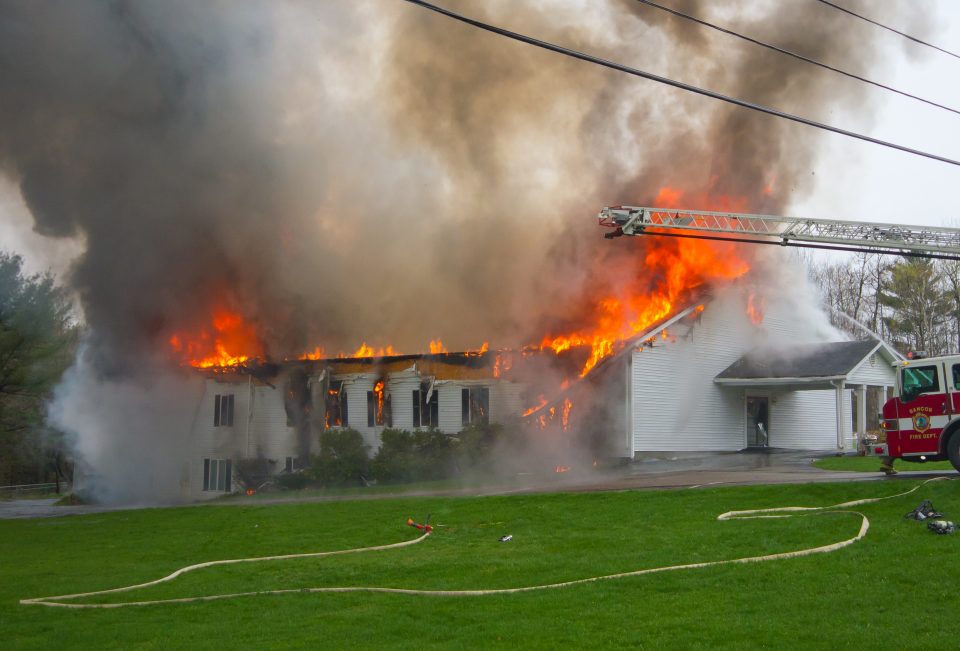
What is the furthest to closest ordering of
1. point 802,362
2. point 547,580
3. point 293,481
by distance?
1. point 293,481
2. point 802,362
3. point 547,580

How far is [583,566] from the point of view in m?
10.9

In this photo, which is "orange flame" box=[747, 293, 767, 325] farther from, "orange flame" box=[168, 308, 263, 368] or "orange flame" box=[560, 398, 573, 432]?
"orange flame" box=[168, 308, 263, 368]

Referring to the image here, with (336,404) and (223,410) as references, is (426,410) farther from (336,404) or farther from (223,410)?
(223,410)

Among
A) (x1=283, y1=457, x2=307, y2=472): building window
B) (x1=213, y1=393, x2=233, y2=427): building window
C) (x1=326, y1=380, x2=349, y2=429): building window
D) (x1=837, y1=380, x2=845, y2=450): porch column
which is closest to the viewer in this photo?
(x1=837, y1=380, x2=845, y2=450): porch column

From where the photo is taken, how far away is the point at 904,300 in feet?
163

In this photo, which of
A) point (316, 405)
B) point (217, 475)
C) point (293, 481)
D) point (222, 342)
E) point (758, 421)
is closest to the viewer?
point (293, 481)

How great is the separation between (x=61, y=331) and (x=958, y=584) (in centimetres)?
3837

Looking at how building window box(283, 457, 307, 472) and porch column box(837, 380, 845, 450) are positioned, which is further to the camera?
building window box(283, 457, 307, 472)

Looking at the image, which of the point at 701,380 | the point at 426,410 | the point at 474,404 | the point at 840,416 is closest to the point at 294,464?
the point at 426,410

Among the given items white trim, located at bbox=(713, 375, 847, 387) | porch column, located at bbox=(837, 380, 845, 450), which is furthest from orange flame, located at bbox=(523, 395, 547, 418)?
porch column, located at bbox=(837, 380, 845, 450)

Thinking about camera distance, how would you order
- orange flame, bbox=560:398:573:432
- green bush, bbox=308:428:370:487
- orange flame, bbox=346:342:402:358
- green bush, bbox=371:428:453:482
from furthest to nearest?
1. orange flame, bbox=346:342:402:358
2. green bush, bbox=308:428:370:487
3. green bush, bbox=371:428:453:482
4. orange flame, bbox=560:398:573:432

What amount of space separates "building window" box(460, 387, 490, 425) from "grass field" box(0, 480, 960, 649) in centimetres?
1210

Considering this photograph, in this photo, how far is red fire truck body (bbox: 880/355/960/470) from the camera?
15.9m

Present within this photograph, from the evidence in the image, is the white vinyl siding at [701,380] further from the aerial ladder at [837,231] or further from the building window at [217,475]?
the building window at [217,475]
